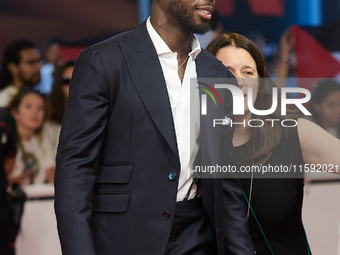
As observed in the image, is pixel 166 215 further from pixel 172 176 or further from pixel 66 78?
pixel 66 78

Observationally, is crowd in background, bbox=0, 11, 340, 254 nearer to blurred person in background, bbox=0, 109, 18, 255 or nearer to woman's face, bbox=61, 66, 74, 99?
woman's face, bbox=61, 66, 74, 99

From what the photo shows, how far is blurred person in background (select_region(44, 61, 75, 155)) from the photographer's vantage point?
145 inches

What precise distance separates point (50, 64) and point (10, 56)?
0.31m

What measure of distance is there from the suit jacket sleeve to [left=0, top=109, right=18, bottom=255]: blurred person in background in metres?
1.90

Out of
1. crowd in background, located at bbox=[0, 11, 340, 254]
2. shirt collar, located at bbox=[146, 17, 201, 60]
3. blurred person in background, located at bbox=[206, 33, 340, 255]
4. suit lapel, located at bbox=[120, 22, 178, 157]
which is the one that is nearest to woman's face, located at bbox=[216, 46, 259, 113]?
blurred person in background, located at bbox=[206, 33, 340, 255]

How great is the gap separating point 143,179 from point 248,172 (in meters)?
0.83

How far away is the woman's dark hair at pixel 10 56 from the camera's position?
3629mm

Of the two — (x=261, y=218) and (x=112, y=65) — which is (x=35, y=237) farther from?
(x=112, y=65)

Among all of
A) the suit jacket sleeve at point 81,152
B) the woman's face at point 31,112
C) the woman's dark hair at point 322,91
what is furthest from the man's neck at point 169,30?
the woman's dark hair at point 322,91

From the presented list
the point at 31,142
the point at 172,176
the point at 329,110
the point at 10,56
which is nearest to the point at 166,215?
the point at 172,176

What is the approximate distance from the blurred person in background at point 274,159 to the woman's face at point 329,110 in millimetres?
1731

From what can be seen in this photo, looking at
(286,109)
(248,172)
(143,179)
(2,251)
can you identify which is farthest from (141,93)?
(2,251)

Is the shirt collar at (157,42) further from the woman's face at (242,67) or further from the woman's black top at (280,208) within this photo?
the woman's black top at (280,208)

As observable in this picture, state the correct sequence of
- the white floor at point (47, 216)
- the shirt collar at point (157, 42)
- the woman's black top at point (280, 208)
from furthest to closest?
the white floor at point (47, 216) → the woman's black top at point (280, 208) → the shirt collar at point (157, 42)
